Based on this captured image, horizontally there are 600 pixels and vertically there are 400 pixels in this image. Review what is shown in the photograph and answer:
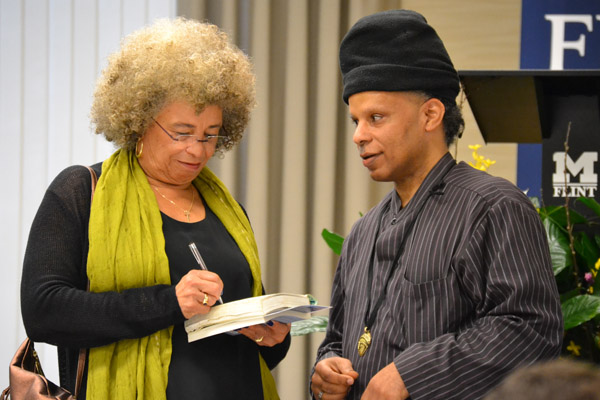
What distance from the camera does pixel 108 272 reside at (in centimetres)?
181

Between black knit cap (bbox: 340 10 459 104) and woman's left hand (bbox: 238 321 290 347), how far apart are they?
0.63 meters

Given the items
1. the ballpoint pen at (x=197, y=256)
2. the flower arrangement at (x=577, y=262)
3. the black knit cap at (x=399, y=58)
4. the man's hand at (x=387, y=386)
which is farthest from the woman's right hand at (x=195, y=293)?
the flower arrangement at (x=577, y=262)

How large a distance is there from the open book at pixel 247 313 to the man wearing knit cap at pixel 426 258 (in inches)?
5.4

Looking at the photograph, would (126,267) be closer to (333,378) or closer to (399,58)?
(333,378)

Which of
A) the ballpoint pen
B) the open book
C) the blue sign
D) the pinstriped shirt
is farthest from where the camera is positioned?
the blue sign

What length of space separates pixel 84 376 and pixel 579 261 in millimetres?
1648

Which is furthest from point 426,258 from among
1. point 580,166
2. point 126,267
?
point 580,166

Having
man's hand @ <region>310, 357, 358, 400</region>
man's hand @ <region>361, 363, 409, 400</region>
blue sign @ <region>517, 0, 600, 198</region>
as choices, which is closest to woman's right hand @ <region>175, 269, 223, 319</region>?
man's hand @ <region>310, 357, 358, 400</region>

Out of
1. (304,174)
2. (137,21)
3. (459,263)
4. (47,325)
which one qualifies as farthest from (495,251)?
(137,21)

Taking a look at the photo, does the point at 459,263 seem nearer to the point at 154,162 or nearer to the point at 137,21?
the point at 154,162

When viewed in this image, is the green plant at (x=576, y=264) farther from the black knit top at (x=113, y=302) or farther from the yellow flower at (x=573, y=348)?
the black knit top at (x=113, y=302)

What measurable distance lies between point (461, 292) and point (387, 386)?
25cm

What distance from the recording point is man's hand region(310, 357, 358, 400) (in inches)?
68.7

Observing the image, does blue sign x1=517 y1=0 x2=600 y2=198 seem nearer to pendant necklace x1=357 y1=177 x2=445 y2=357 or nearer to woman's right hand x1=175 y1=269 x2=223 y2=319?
pendant necklace x1=357 y1=177 x2=445 y2=357
